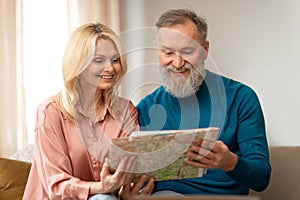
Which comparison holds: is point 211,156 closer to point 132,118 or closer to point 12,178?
point 132,118

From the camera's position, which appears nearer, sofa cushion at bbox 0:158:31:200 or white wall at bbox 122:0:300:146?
sofa cushion at bbox 0:158:31:200

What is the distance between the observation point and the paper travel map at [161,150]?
1.56 m

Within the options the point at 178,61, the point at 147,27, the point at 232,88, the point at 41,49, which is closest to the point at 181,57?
the point at 178,61

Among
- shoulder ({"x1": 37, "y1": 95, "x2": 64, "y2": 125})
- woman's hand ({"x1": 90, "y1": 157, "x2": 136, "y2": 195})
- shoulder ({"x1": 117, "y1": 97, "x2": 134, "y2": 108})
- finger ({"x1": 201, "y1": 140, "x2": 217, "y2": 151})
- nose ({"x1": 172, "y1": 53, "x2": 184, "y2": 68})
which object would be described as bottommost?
woman's hand ({"x1": 90, "y1": 157, "x2": 136, "y2": 195})

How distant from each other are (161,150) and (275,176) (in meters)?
0.91

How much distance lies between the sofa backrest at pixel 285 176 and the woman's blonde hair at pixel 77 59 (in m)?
0.89

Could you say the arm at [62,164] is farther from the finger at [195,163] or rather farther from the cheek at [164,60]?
the cheek at [164,60]

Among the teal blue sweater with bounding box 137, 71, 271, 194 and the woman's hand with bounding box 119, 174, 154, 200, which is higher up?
the teal blue sweater with bounding box 137, 71, 271, 194

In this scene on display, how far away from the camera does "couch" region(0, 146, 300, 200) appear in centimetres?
221

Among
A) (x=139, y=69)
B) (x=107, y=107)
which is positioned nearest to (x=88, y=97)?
(x=107, y=107)

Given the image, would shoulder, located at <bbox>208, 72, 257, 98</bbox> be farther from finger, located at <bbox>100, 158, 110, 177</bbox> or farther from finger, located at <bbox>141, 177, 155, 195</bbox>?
finger, located at <bbox>100, 158, 110, 177</bbox>

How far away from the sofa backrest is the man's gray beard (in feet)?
2.05

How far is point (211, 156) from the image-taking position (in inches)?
65.9

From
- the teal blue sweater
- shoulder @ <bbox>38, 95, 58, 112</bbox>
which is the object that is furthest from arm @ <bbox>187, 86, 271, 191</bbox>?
shoulder @ <bbox>38, 95, 58, 112</bbox>
